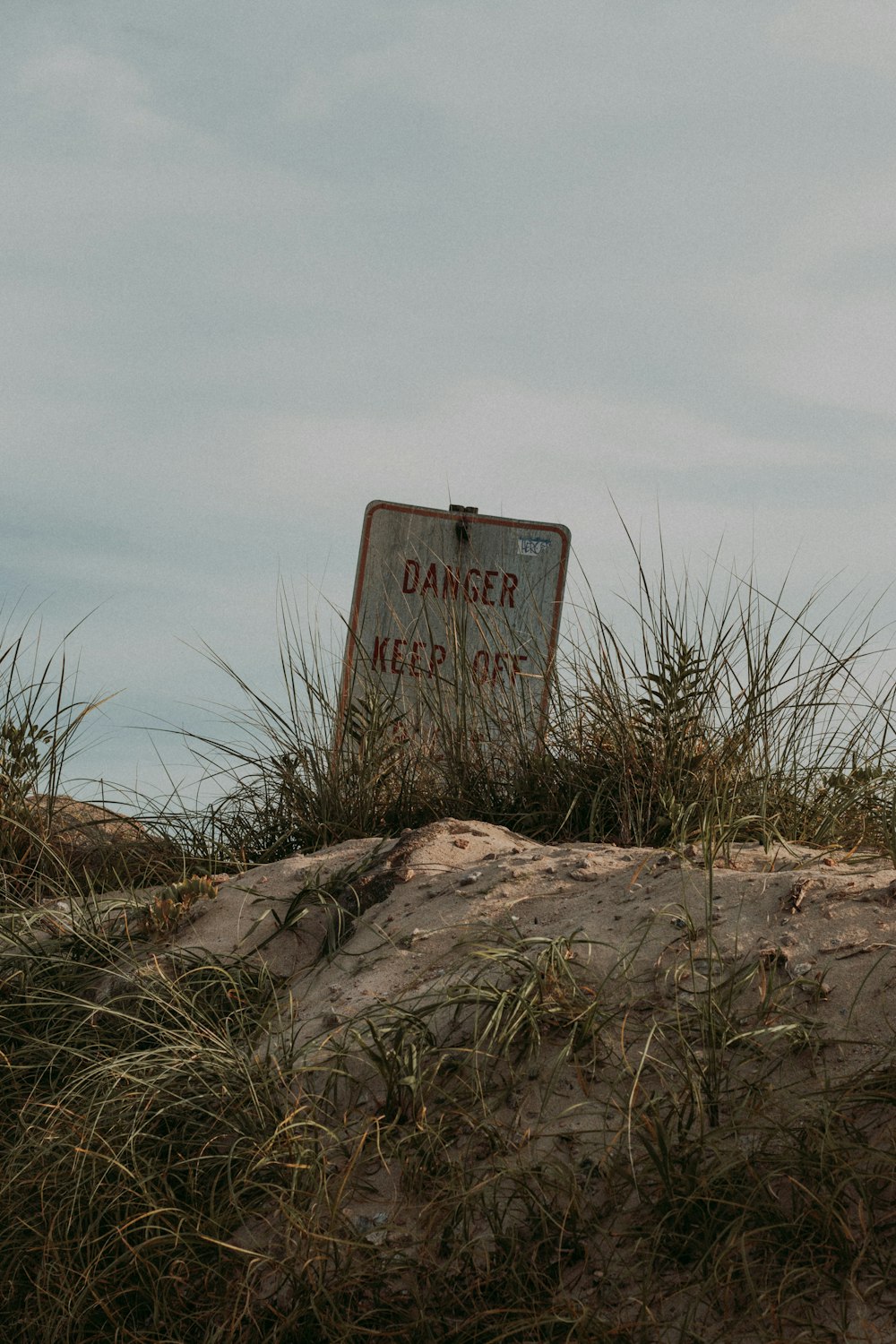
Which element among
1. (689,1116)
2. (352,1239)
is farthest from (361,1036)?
(689,1116)

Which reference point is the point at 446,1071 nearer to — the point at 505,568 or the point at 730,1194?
the point at 730,1194

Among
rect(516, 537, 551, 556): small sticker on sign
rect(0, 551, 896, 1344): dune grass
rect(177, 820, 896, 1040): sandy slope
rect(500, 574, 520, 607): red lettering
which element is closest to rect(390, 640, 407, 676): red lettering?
rect(500, 574, 520, 607): red lettering

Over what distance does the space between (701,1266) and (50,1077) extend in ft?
6.04

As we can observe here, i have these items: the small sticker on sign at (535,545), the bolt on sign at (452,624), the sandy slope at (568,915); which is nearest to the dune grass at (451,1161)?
the sandy slope at (568,915)

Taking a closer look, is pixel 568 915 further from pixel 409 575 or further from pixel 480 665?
pixel 409 575

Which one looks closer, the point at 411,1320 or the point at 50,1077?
the point at 411,1320

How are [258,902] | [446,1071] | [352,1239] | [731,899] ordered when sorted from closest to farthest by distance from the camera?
[352,1239]
[446,1071]
[731,899]
[258,902]

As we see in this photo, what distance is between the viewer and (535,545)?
7094mm

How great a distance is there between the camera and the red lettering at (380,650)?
6.55 metres

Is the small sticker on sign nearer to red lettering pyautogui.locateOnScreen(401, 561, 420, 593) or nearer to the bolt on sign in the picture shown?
the bolt on sign

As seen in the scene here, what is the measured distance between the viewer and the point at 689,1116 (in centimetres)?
252

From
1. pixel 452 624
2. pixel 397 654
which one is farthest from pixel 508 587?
pixel 452 624

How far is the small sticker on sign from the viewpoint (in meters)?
7.09

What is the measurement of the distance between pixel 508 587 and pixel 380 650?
872mm
